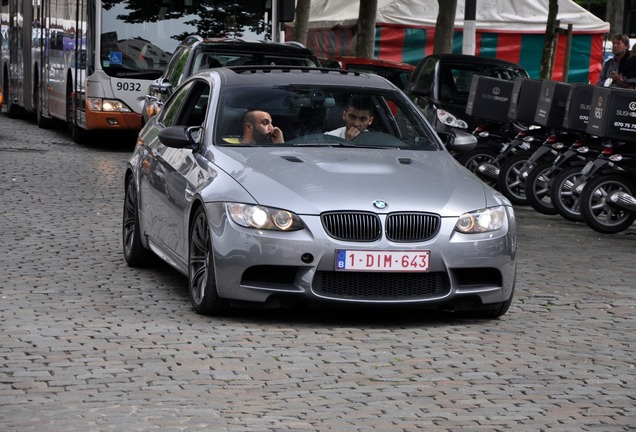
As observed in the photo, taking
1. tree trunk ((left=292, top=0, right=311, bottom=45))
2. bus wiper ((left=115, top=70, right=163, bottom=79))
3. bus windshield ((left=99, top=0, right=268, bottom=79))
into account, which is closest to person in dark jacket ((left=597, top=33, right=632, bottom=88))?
bus windshield ((left=99, top=0, right=268, bottom=79))

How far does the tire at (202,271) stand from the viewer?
8.91 metres

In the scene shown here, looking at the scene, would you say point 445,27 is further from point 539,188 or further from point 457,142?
point 457,142

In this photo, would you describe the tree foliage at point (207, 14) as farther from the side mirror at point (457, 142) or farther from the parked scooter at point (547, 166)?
the side mirror at point (457, 142)

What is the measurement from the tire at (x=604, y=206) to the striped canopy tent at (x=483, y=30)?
22774 mm

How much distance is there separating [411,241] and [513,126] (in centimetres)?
1026

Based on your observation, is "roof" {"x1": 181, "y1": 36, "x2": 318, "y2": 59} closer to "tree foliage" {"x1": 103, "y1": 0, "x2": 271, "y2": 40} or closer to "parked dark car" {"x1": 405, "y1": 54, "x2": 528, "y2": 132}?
"parked dark car" {"x1": 405, "y1": 54, "x2": 528, "y2": 132}

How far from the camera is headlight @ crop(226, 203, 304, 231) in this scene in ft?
28.3

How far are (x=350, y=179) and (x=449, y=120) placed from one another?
36.5ft

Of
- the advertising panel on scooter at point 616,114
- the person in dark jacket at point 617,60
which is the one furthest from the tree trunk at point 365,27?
the advertising panel on scooter at point 616,114

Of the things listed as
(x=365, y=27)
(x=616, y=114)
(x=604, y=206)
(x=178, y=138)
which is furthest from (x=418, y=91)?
(x=365, y=27)

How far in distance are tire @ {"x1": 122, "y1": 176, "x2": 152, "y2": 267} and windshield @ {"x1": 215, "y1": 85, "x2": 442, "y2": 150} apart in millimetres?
1507

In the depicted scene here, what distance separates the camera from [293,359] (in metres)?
7.77

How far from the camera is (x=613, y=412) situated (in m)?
6.72

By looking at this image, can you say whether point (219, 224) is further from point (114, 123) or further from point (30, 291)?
point (114, 123)
